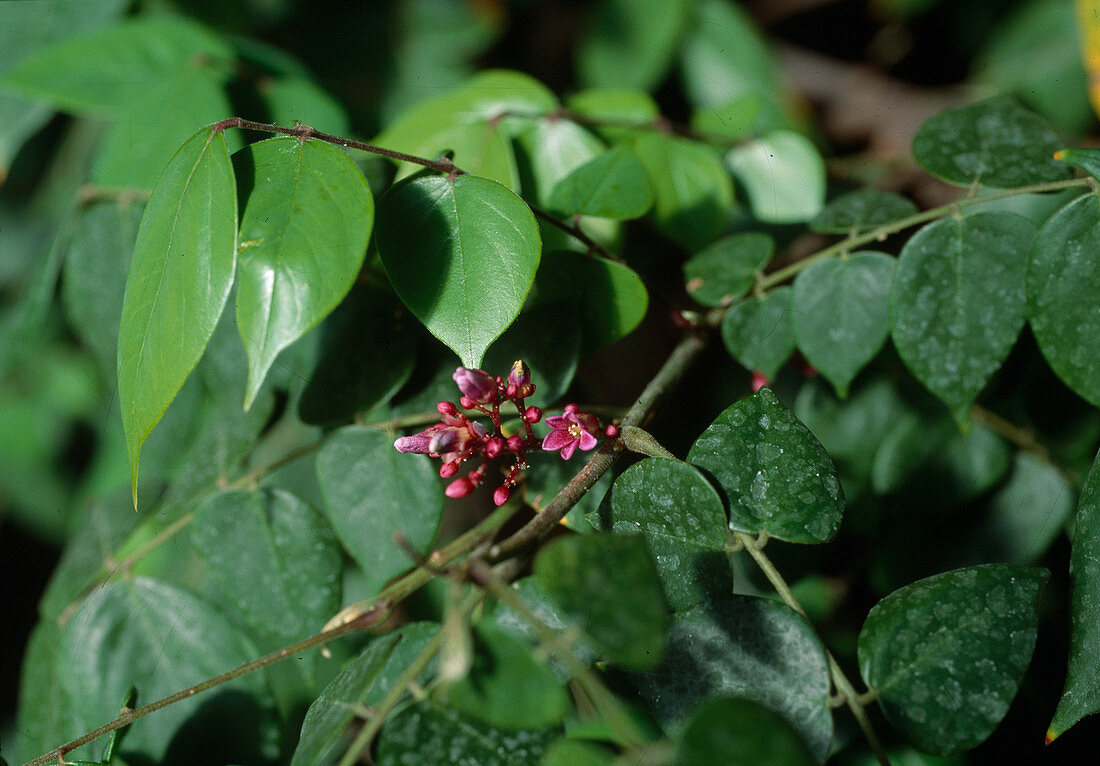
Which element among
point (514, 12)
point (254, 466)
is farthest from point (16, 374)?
point (514, 12)

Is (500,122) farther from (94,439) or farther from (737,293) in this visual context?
(94,439)

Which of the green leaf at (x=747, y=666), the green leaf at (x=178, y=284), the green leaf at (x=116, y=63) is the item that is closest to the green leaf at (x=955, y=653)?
the green leaf at (x=747, y=666)

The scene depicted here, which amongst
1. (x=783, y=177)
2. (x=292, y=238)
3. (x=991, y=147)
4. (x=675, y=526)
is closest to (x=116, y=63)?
(x=292, y=238)

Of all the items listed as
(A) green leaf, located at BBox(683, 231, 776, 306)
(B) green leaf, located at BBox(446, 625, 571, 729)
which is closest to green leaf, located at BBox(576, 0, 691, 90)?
(A) green leaf, located at BBox(683, 231, 776, 306)

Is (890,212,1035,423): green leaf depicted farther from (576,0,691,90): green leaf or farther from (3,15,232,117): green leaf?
(576,0,691,90): green leaf

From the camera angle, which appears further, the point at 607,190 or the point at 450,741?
the point at 607,190

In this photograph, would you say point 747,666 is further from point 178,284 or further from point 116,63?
point 116,63
